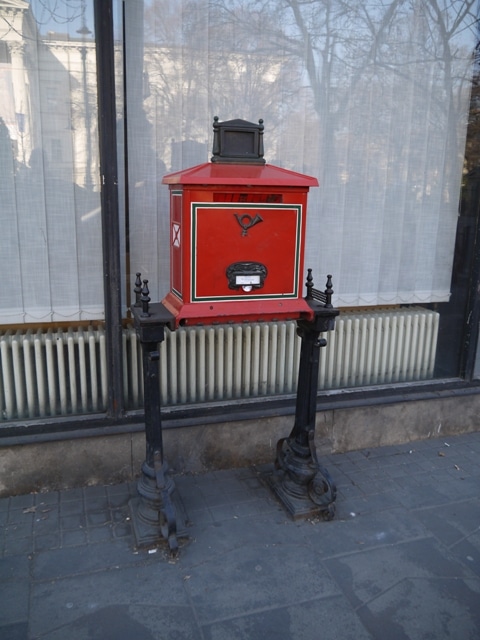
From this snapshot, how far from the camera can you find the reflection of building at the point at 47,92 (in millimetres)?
3580

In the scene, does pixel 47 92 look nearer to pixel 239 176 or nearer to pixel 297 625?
pixel 239 176

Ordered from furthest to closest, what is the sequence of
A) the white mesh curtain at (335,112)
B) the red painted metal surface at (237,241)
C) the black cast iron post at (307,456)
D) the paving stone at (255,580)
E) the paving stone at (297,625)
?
the white mesh curtain at (335,112), the black cast iron post at (307,456), the red painted metal surface at (237,241), the paving stone at (255,580), the paving stone at (297,625)

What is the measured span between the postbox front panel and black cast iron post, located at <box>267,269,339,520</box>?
488 mm

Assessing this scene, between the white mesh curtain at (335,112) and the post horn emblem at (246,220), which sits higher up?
the white mesh curtain at (335,112)

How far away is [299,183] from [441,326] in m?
2.59

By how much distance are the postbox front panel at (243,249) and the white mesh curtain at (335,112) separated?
1.02 metres

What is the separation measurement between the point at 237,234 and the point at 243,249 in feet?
0.32

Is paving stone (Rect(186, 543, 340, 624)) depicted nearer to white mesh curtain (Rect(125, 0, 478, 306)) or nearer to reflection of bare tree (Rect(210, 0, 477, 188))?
white mesh curtain (Rect(125, 0, 478, 306))

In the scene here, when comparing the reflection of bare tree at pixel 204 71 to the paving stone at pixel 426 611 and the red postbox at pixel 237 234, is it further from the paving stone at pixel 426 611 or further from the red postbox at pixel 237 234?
the paving stone at pixel 426 611

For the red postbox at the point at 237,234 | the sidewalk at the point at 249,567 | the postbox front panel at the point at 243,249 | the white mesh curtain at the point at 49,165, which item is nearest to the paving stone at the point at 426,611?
the sidewalk at the point at 249,567

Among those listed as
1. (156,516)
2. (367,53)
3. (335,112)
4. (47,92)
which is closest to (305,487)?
(156,516)

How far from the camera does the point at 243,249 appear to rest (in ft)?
10.6

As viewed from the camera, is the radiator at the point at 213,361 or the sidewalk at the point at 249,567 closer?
the sidewalk at the point at 249,567

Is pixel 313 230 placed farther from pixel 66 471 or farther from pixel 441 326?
pixel 66 471
